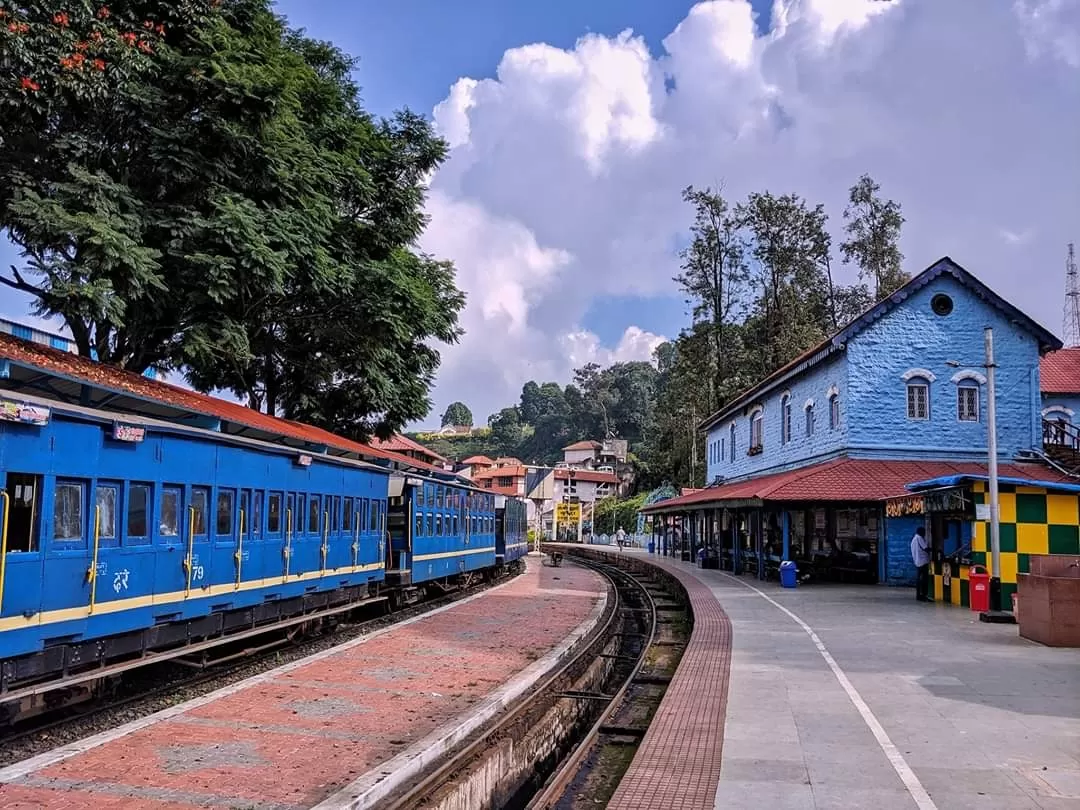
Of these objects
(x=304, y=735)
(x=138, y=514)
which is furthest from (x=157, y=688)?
(x=304, y=735)

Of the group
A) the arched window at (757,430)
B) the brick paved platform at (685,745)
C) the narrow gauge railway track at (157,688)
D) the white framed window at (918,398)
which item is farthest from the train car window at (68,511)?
the arched window at (757,430)

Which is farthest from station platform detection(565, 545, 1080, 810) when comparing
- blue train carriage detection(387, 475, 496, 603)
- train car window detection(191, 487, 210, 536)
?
blue train carriage detection(387, 475, 496, 603)

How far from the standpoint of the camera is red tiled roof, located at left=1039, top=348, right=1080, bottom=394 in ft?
100

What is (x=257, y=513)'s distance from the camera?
11.9 meters

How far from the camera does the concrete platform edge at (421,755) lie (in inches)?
242

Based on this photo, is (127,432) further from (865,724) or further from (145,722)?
(865,724)

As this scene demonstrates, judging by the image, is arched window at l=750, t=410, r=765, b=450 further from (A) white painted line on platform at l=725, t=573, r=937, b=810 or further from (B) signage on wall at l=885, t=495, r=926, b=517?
(A) white painted line on platform at l=725, t=573, r=937, b=810

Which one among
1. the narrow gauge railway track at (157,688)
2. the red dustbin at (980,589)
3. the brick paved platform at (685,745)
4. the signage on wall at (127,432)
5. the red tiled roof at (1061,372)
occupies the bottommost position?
the narrow gauge railway track at (157,688)

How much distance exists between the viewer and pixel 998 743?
24.6 feet

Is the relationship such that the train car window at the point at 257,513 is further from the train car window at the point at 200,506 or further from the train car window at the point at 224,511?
the train car window at the point at 200,506

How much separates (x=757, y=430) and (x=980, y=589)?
63.7 feet

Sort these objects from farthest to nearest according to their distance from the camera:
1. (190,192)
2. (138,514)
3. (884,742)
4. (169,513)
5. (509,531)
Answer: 1. (509,531)
2. (190,192)
3. (169,513)
4. (138,514)
5. (884,742)

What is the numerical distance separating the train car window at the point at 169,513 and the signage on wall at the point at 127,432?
0.87 m

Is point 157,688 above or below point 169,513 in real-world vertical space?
below
